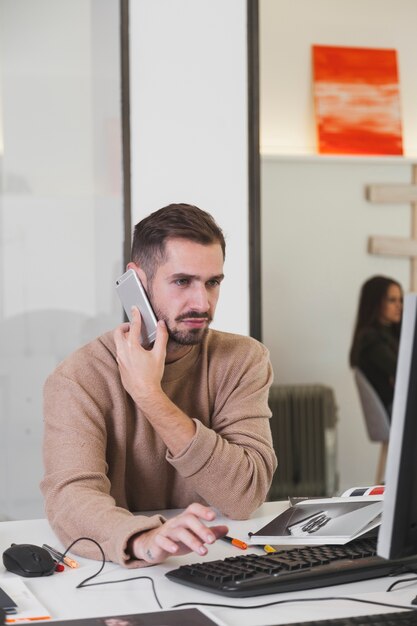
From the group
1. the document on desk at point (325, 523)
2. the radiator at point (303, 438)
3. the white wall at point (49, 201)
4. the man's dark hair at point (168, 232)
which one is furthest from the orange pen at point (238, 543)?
the radiator at point (303, 438)

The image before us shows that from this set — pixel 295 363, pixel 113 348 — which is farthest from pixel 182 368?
pixel 295 363

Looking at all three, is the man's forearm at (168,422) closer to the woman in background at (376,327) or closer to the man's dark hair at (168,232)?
the man's dark hair at (168,232)

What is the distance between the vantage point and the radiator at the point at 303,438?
16.3 feet

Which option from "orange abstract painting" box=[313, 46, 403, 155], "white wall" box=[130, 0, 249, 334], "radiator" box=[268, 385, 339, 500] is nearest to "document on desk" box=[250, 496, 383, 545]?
"white wall" box=[130, 0, 249, 334]

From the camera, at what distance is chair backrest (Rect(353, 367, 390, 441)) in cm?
505

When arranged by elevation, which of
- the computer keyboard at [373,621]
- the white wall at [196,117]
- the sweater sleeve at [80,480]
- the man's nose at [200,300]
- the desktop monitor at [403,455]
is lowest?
the computer keyboard at [373,621]

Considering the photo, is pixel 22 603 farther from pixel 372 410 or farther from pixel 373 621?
pixel 372 410

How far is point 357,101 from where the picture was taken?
5410mm

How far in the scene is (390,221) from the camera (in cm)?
541

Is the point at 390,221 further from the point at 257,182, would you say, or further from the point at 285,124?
the point at 257,182

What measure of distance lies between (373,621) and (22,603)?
0.51 m

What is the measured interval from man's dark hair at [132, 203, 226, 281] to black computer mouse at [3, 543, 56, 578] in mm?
749

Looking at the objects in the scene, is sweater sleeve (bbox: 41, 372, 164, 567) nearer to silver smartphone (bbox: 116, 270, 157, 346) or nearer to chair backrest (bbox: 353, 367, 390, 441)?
silver smartphone (bbox: 116, 270, 157, 346)

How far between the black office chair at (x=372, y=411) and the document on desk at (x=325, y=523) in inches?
128
